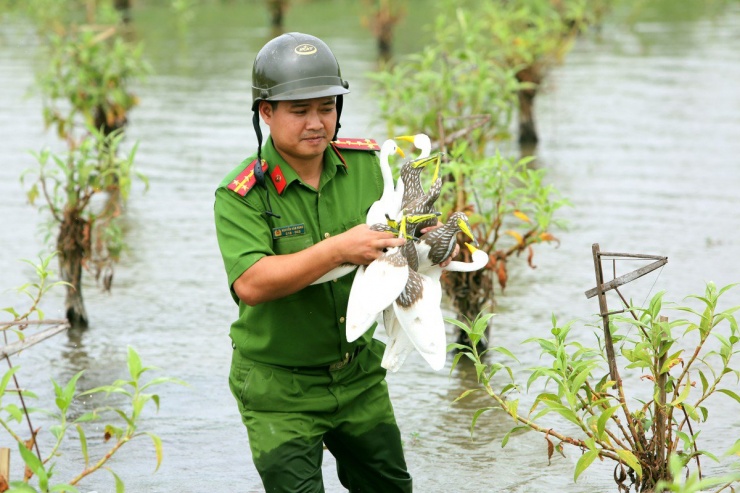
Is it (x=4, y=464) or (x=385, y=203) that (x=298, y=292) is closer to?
(x=385, y=203)

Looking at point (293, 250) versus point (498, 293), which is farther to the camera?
point (498, 293)

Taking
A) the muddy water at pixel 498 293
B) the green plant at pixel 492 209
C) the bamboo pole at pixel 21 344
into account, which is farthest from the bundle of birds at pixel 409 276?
the green plant at pixel 492 209

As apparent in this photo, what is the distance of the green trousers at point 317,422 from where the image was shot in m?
3.33

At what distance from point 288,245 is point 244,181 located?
225mm

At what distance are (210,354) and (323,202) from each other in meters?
2.70

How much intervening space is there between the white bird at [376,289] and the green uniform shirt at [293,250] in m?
0.26

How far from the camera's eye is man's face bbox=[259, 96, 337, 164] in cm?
330

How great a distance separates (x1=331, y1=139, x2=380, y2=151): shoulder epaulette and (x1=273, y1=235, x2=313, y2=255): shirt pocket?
0.34m

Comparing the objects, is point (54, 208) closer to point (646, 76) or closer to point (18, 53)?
point (646, 76)

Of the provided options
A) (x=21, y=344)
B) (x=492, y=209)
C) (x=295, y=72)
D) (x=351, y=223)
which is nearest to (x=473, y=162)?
(x=492, y=209)

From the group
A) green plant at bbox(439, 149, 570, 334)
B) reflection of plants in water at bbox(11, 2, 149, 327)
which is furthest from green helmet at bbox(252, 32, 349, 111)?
green plant at bbox(439, 149, 570, 334)

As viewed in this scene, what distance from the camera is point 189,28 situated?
20875 millimetres

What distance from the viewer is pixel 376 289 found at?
3.10m

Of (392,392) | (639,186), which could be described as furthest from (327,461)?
(639,186)
